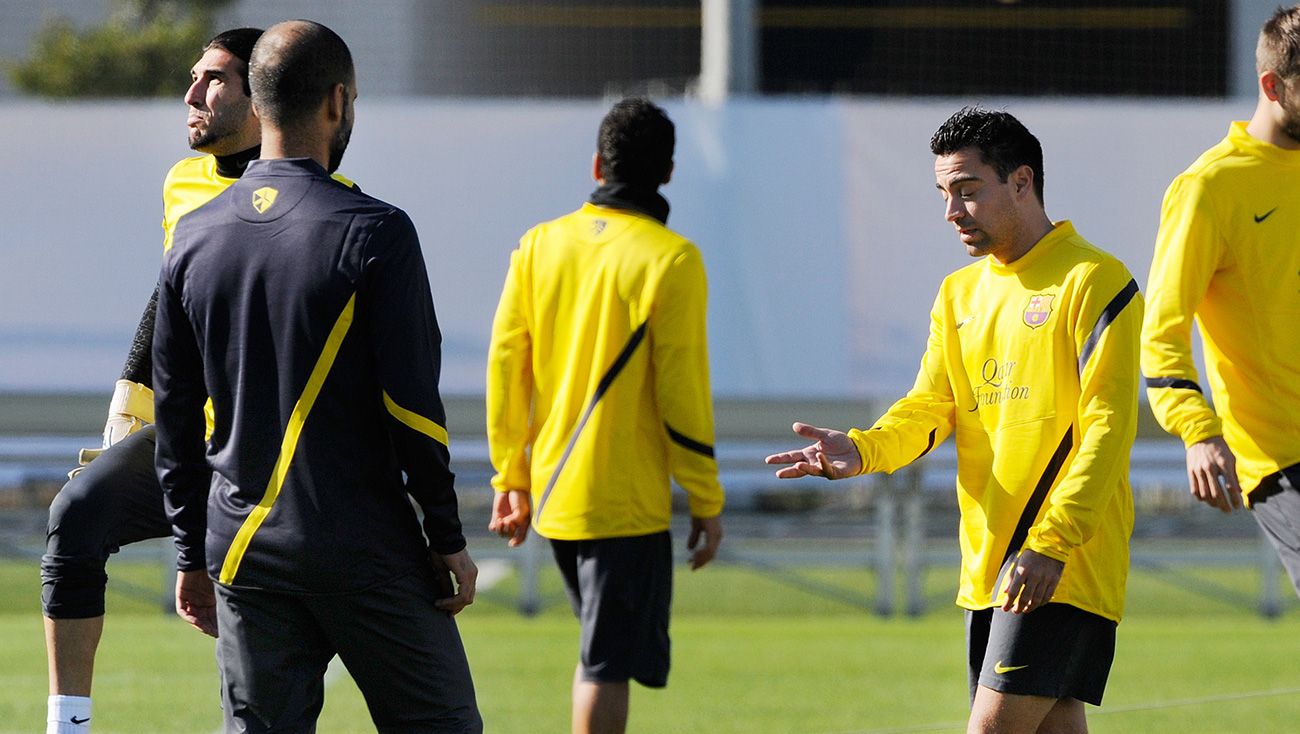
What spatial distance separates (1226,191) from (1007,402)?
78cm

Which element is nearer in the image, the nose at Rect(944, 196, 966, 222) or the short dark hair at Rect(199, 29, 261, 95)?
the nose at Rect(944, 196, 966, 222)

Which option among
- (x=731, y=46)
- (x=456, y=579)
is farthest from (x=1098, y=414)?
(x=731, y=46)

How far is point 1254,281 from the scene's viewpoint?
13.1 feet

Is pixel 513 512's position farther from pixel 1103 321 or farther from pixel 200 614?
pixel 1103 321

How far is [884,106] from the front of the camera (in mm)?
13945

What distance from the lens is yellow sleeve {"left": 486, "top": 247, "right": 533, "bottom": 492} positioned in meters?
5.17

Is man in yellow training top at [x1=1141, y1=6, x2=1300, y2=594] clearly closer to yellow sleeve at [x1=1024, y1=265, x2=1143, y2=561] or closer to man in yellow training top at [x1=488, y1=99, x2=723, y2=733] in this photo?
yellow sleeve at [x1=1024, y1=265, x2=1143, y2=561]

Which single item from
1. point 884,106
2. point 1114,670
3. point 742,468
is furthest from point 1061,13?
point 1114,670

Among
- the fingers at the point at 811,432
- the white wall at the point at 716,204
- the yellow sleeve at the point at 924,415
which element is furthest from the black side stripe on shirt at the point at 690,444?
the white wall at the point at 716,204

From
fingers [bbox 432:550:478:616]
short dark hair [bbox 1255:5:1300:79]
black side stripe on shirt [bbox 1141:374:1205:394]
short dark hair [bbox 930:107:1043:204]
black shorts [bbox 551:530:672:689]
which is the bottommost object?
black shorts [bbox 551:530:672:689]

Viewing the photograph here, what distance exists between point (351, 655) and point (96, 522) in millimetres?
Answer: 1014

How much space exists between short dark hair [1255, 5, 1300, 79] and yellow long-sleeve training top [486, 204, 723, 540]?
1.71 meters

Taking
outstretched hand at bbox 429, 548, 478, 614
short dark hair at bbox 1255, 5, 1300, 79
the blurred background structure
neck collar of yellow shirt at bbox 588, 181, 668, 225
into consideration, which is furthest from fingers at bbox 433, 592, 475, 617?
the blurred background structure

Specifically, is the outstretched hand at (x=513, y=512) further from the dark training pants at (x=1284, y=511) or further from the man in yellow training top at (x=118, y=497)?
the dark training pants at (x=1284, y=511)
